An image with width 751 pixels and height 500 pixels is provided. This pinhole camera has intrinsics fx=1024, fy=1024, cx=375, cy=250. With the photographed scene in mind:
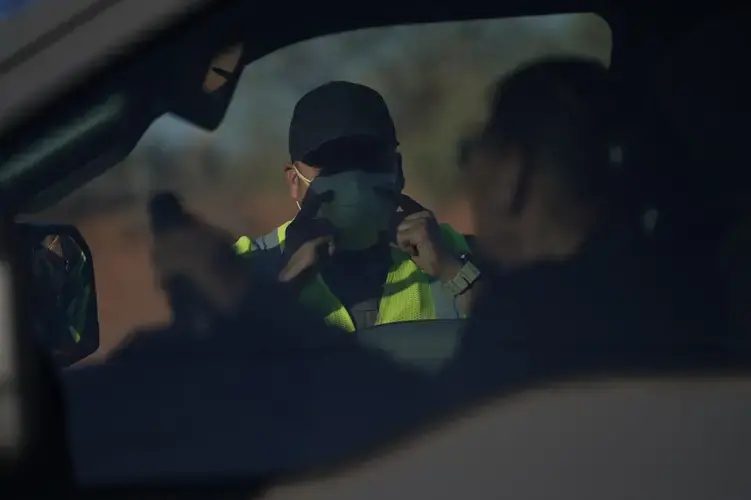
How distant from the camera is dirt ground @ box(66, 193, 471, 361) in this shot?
5.27ft

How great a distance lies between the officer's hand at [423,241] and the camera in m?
1.64

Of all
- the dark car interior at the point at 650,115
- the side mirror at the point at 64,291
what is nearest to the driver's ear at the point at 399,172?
the dark car interior at the point at 650,115

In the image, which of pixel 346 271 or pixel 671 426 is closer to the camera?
pixel 671 426

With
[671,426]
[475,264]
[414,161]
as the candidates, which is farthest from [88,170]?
[671,426]

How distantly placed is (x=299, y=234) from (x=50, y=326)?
0.41 m

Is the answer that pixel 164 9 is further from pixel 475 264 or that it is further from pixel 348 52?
pixel 475 264

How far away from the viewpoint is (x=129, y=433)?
159 centimetres

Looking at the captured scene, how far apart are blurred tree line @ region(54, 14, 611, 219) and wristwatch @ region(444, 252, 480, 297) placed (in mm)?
114

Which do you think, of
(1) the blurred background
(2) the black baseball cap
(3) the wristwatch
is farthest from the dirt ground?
(3) the wristwatch

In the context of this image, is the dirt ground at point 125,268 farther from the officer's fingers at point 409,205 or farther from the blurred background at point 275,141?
the officer's fingers at point 409,205

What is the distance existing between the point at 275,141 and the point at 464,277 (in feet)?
1.23

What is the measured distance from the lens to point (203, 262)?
5.40ft

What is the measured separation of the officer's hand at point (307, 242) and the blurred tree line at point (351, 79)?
0.06 m

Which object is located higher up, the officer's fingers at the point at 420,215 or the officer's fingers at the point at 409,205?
the officer's fingers at the point at 409,205
